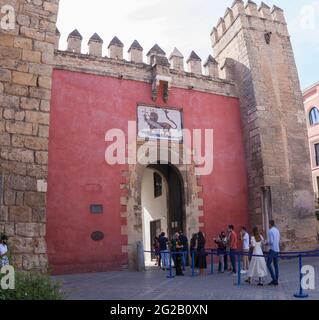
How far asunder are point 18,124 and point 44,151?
63 cm

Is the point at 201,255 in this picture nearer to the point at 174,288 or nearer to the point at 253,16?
the point at 174,288

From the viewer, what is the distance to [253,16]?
1255 cm

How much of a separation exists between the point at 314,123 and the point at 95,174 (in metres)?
15.9

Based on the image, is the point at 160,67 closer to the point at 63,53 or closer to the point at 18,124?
the point at 63,53

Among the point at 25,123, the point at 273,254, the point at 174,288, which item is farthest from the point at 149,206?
the point at 25,123

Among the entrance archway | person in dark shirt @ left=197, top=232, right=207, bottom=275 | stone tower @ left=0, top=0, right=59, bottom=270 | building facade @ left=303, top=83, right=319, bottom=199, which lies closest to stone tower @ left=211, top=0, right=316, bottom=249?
the entrance archway

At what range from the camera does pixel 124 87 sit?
10.8 metres

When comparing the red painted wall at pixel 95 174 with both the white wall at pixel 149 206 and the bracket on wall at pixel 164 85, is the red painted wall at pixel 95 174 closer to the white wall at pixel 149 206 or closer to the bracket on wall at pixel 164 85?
the bracket on wall at pixel 164 85

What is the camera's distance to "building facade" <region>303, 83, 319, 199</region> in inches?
816

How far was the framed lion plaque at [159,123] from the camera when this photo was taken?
10688mm

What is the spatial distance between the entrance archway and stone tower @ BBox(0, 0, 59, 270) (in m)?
5.26

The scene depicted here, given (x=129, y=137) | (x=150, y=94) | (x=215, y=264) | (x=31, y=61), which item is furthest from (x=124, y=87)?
(x=215, y=264)

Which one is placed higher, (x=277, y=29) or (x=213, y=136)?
(x=277, y=29)

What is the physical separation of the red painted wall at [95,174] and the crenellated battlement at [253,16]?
10.7 feet
